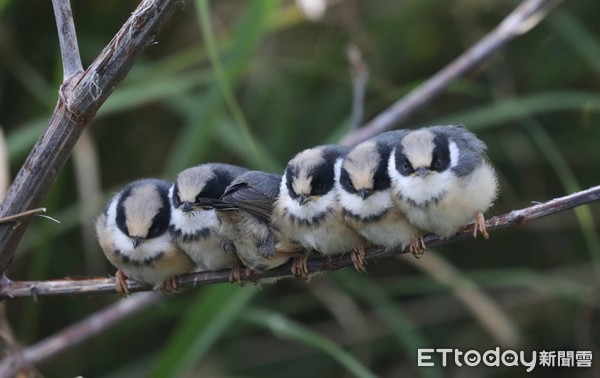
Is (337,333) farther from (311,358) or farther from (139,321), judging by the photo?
(139,321)

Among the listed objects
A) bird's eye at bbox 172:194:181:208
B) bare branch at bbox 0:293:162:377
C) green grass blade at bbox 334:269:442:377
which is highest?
green grass blade at bbox 334:269:442:377

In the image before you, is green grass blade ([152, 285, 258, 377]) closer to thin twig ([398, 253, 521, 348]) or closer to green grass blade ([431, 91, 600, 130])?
thin twig ([398, 253, 521, 348])

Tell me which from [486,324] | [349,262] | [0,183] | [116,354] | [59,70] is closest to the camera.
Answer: [349,262]

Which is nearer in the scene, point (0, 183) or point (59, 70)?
point (0, 183)

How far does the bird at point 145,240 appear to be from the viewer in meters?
1.91

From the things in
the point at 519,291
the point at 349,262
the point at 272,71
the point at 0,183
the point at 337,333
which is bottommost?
the point at 349,262

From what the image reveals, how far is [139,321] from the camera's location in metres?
2.78

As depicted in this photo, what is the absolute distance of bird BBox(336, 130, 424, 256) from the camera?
→ 66.4 inches

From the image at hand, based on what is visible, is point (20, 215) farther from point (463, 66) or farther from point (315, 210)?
point (463, 66)

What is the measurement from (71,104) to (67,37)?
4.7 inches

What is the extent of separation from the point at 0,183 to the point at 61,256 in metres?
1.19

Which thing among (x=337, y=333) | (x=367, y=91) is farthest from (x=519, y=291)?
(x=367, y=91)

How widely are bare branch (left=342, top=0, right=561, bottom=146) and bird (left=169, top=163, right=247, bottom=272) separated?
59 centimetres

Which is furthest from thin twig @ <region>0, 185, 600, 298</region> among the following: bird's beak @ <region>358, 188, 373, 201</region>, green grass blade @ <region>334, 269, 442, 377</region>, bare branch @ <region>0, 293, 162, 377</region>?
green grass blade @ <region>334, 269, 442, 377</region>
